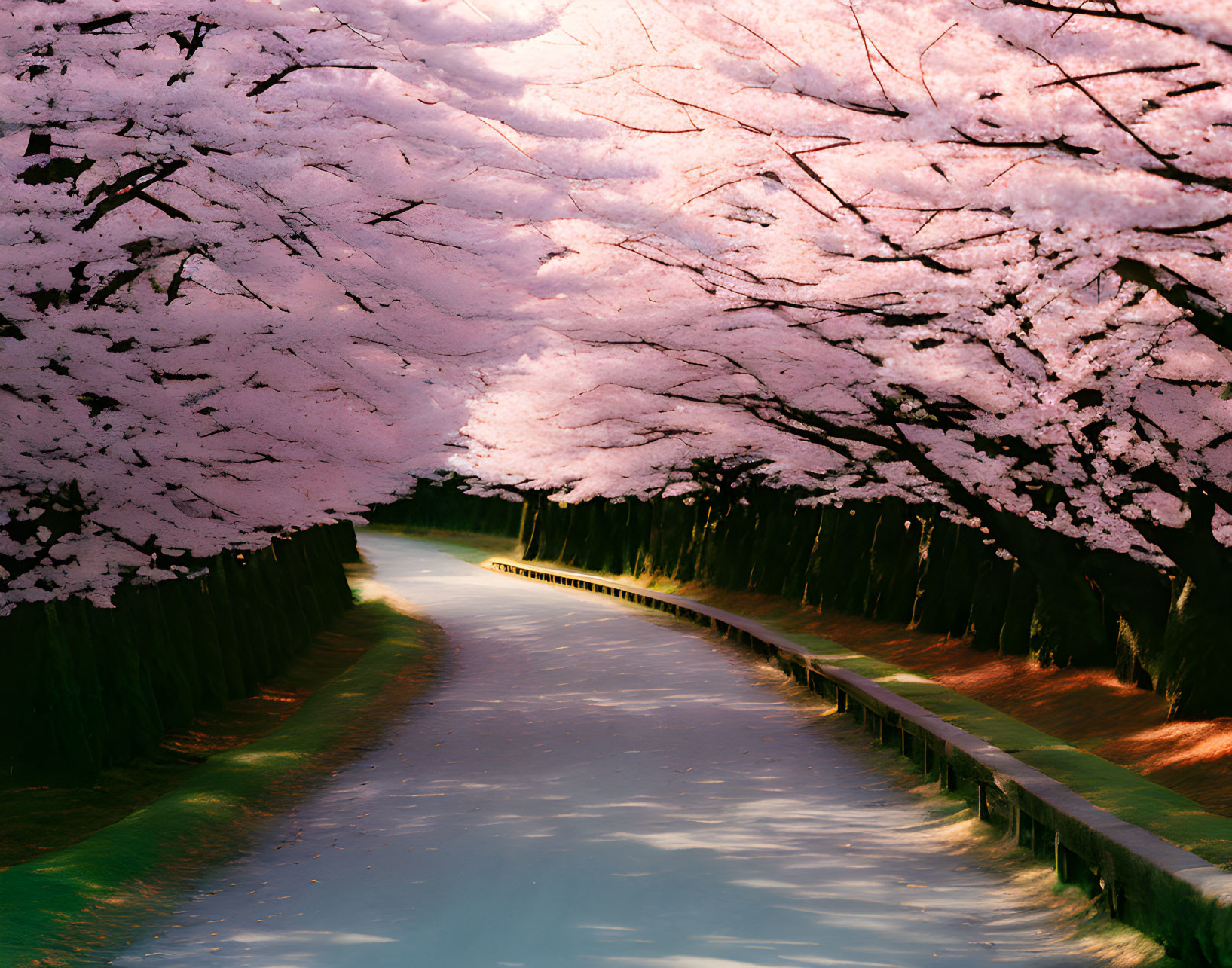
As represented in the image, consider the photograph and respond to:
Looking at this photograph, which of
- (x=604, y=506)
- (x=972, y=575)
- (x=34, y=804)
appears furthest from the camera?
(x=604, y=506)

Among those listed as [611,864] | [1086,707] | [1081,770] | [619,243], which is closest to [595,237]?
[619,243]

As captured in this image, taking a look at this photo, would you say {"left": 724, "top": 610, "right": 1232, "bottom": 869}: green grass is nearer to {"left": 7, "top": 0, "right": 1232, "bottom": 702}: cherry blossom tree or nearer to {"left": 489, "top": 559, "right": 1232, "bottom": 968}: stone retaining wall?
{"left": 489, "top": 559, "right": 1232, "bottom": 968}: stone retaining wall

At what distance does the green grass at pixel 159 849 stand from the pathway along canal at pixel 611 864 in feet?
1.08

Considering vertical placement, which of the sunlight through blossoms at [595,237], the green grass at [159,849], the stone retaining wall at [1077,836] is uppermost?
the sunlight through blossoms at [595,237]

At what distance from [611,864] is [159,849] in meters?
3.51

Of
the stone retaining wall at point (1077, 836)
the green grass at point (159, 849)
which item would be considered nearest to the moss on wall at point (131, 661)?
the green grass at point (159, 849)

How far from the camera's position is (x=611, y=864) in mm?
8227

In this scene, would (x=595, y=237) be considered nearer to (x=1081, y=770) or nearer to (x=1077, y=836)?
(x=1081, y=770)

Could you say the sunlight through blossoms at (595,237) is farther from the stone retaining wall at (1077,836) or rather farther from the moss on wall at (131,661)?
the stone retaining wall at (1077,836)

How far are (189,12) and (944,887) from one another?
7976 mm

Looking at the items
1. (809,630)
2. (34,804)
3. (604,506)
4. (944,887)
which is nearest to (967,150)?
(944,887)

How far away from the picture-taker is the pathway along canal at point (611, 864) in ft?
21.3

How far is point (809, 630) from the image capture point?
2591cm

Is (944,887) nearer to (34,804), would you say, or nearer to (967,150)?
(967,150)
